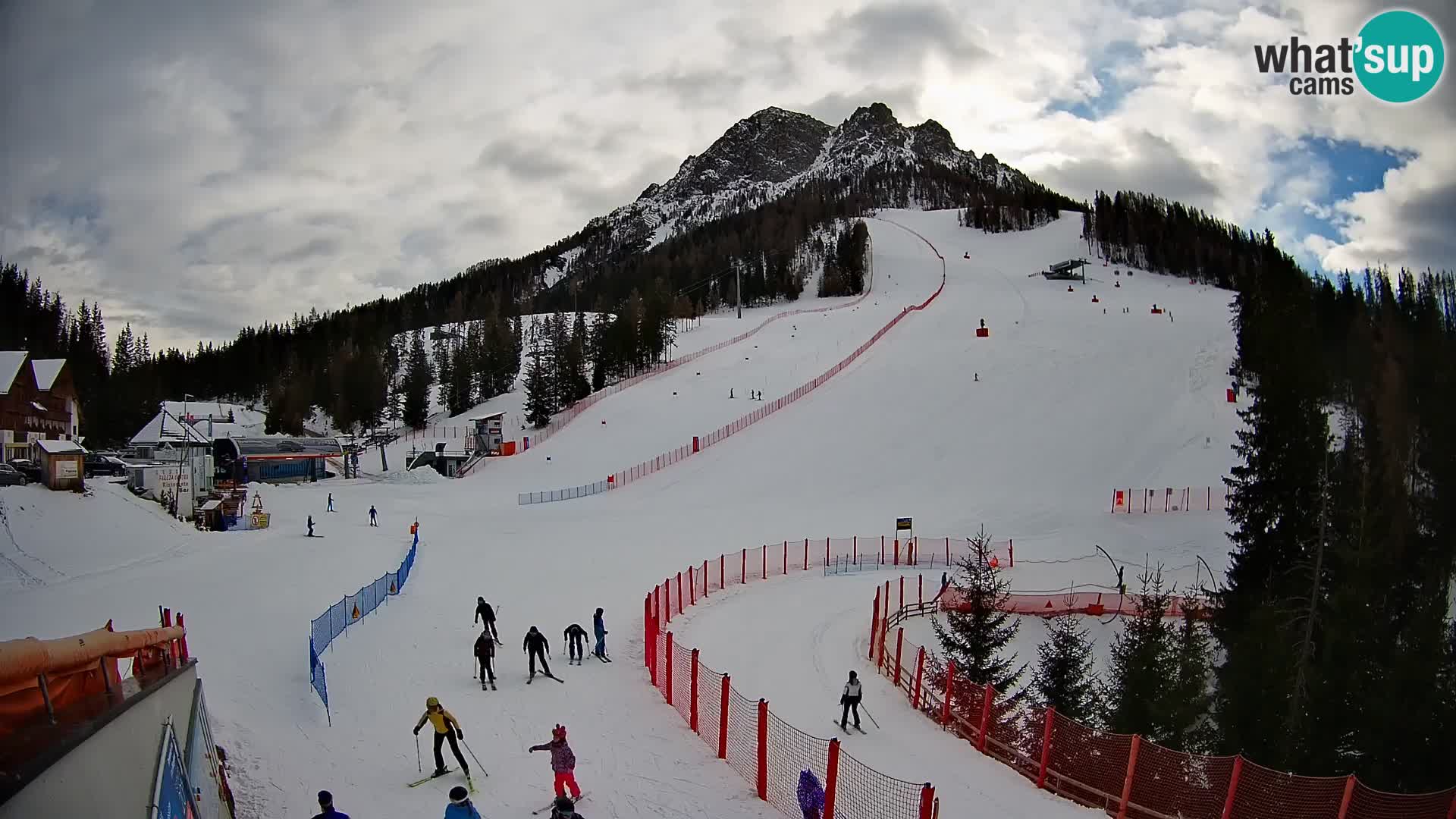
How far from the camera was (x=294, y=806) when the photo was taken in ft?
32.0

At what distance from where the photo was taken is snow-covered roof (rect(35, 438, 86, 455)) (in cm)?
2628

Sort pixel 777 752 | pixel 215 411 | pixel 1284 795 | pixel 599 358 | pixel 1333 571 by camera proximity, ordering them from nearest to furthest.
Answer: pixel 1284 795 → pixel 777 752 → pixel 1333 571 → pixel 599 358 → pixel 215 411

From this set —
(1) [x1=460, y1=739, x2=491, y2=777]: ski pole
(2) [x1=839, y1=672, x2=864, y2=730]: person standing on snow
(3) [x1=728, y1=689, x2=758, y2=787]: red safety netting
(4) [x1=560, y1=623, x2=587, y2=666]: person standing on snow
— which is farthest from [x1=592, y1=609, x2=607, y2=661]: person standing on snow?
(1) [x1=460, y1=739, x2=491, y2=777]: ski pole

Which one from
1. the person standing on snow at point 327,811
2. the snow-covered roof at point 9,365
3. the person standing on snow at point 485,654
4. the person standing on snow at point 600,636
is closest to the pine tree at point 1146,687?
the person standing on snow at point 600,636

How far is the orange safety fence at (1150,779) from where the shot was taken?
28.7ft

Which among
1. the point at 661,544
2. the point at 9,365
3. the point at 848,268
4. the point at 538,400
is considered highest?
the point at 848,268

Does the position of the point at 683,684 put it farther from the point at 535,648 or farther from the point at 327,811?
the point at 327,811

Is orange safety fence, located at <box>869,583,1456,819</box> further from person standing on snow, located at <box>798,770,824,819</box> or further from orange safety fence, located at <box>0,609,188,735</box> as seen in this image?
orange safety fence, located at <box>0,609,188,735</box>

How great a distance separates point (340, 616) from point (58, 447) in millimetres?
16158

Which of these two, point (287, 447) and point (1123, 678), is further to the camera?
point (287, 447)

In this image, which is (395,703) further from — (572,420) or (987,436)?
(572,420)

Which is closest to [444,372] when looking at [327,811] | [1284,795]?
[327,811]

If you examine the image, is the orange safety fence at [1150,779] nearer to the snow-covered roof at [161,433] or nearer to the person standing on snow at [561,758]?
the person standing on snow at [561,758]

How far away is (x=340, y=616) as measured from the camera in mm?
18156
